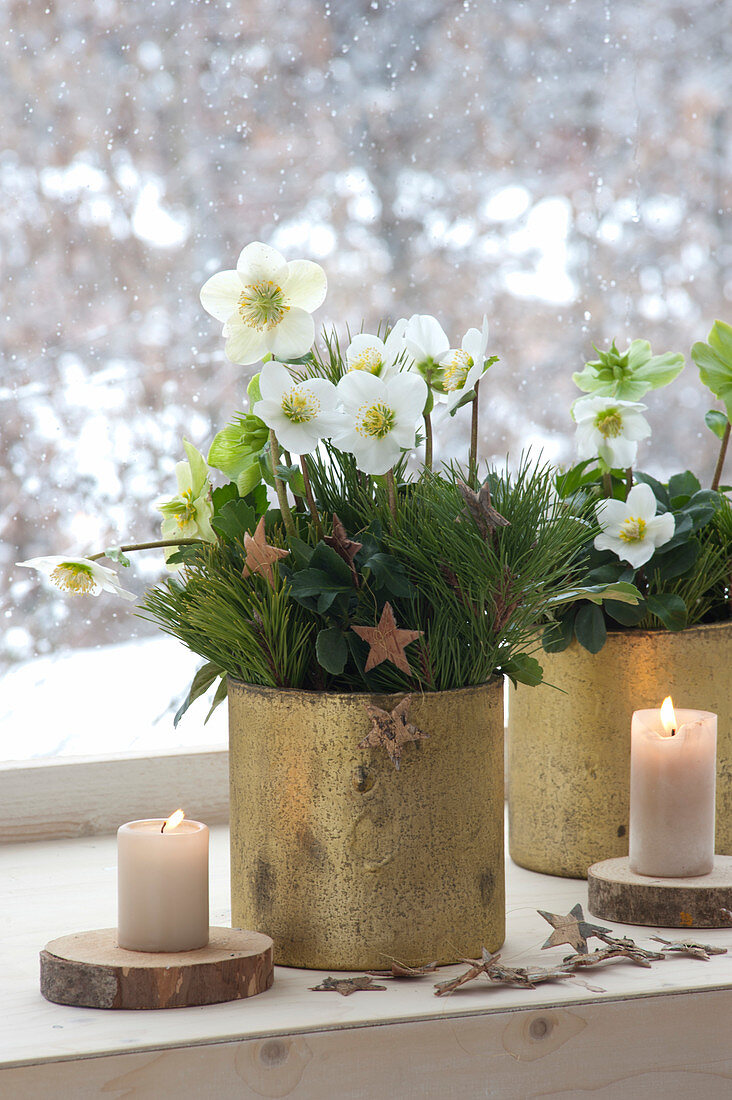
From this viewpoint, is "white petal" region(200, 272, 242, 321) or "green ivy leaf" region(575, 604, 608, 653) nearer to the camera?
"white petal" region(200, 272, 242, 321)

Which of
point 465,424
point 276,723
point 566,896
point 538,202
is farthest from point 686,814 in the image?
point 538,202

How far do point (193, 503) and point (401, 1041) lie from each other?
0.31 metres

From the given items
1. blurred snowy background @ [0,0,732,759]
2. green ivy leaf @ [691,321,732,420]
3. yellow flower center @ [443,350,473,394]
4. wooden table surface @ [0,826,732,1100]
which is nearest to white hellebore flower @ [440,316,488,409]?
yellow flower center @ [443,350,473,394]

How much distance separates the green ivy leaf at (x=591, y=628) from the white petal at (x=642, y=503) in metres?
0.06

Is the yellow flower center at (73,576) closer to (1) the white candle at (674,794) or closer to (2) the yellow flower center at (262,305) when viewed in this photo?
(2) the yellow flower center at (262,305)

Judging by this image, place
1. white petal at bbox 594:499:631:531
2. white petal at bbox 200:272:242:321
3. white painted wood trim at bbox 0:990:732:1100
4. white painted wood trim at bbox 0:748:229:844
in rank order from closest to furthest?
white painted wood trim at bbox 0:990:732:1100
white petal at bbox 200:272:242:321
white petal at bbox 594:499:631:531
white painted wood trim at bbox 0:748:229:844

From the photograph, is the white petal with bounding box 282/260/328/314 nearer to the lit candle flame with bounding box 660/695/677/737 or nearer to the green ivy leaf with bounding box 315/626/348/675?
the green ivy leaf with bounding box 315/626/348/675

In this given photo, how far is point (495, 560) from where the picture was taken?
578mm

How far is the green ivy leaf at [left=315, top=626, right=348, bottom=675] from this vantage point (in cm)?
57

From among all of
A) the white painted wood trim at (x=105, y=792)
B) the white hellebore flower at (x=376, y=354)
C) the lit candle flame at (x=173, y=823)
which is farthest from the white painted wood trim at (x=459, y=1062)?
the white painted wood trim at (x=105, y=792)

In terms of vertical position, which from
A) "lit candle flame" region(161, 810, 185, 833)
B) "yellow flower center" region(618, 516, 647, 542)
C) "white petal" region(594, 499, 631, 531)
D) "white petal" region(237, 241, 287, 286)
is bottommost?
"lit candle flame" region(161, 810, 185, 833)

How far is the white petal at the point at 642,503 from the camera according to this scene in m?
0.71

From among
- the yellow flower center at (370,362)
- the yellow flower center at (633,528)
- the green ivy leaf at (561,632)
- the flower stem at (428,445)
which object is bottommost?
the green ivy leaf at (561,632)

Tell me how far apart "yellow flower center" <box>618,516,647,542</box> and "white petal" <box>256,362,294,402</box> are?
0.25 metres
